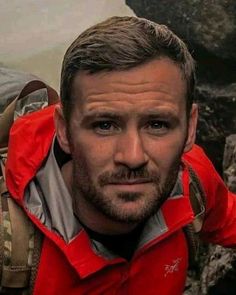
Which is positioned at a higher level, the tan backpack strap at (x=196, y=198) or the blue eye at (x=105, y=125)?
the blue eye at (x=105, y=125)

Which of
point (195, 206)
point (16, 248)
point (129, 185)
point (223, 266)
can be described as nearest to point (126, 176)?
point (129, 185)

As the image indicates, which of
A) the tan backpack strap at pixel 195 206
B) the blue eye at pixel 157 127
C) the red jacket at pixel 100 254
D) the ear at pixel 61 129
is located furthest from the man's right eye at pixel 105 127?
the tan backpack strap at pixel 195 206

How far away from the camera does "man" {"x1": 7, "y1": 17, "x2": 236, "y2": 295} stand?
314cm

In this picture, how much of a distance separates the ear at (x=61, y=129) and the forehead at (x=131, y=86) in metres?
0.22

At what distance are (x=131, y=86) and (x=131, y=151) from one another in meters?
0.30

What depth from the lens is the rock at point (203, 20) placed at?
5.98 metres

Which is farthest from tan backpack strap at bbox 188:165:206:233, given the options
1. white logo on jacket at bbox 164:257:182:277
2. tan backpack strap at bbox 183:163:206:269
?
white logo on jacket at bbox 164:257:182:277

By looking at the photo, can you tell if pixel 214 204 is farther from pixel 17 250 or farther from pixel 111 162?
pixel 17 250

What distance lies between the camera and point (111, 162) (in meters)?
3.13

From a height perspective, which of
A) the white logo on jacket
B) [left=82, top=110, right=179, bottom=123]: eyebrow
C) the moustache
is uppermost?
[left=82, top=110, right=179, bottom=123]: eyebrow

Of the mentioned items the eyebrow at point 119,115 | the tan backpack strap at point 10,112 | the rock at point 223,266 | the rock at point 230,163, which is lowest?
the rock at point 223,266

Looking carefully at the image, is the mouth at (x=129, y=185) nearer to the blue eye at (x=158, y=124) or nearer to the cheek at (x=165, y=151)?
the cheek at (x=165, y=151)

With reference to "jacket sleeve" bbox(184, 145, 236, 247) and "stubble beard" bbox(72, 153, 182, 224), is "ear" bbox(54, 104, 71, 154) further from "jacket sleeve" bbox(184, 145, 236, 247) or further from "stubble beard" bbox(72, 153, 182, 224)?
"jacket sleeve" bbox(184, 145, 236, 247)

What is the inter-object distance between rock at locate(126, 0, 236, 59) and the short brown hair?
2.72 m
